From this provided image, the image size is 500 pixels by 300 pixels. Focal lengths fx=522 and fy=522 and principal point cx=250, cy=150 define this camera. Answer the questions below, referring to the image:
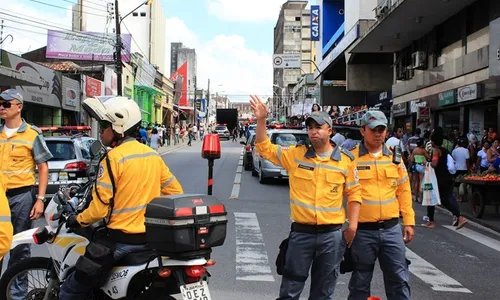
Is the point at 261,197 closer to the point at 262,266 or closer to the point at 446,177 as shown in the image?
the point at 446,177

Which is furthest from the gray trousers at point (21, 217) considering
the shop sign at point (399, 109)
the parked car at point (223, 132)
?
the parked car at point (223, 132)

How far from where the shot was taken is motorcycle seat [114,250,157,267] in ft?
11.6

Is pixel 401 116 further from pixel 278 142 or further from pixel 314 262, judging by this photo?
pixel 314 262

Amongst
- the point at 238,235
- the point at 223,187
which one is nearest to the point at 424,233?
the point at 238,235

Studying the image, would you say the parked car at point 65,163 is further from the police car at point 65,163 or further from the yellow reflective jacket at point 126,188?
the yellow reflective jacket at point 126,188

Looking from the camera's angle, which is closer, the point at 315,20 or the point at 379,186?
the point at 379,186

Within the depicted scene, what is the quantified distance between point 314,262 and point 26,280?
7.83ft

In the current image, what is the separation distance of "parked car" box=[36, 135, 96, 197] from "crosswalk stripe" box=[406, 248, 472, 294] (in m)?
6.50

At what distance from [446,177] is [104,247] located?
809 centimetres

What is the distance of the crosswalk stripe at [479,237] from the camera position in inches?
349

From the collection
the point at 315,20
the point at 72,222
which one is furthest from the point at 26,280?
the point at 315,20

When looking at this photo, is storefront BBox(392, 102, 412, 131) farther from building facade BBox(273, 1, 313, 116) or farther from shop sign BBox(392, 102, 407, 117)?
building facade BBox(273, 1, 313, 116)

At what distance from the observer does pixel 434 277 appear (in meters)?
6.61

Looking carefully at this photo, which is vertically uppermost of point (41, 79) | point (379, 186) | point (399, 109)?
point (41, 79)
